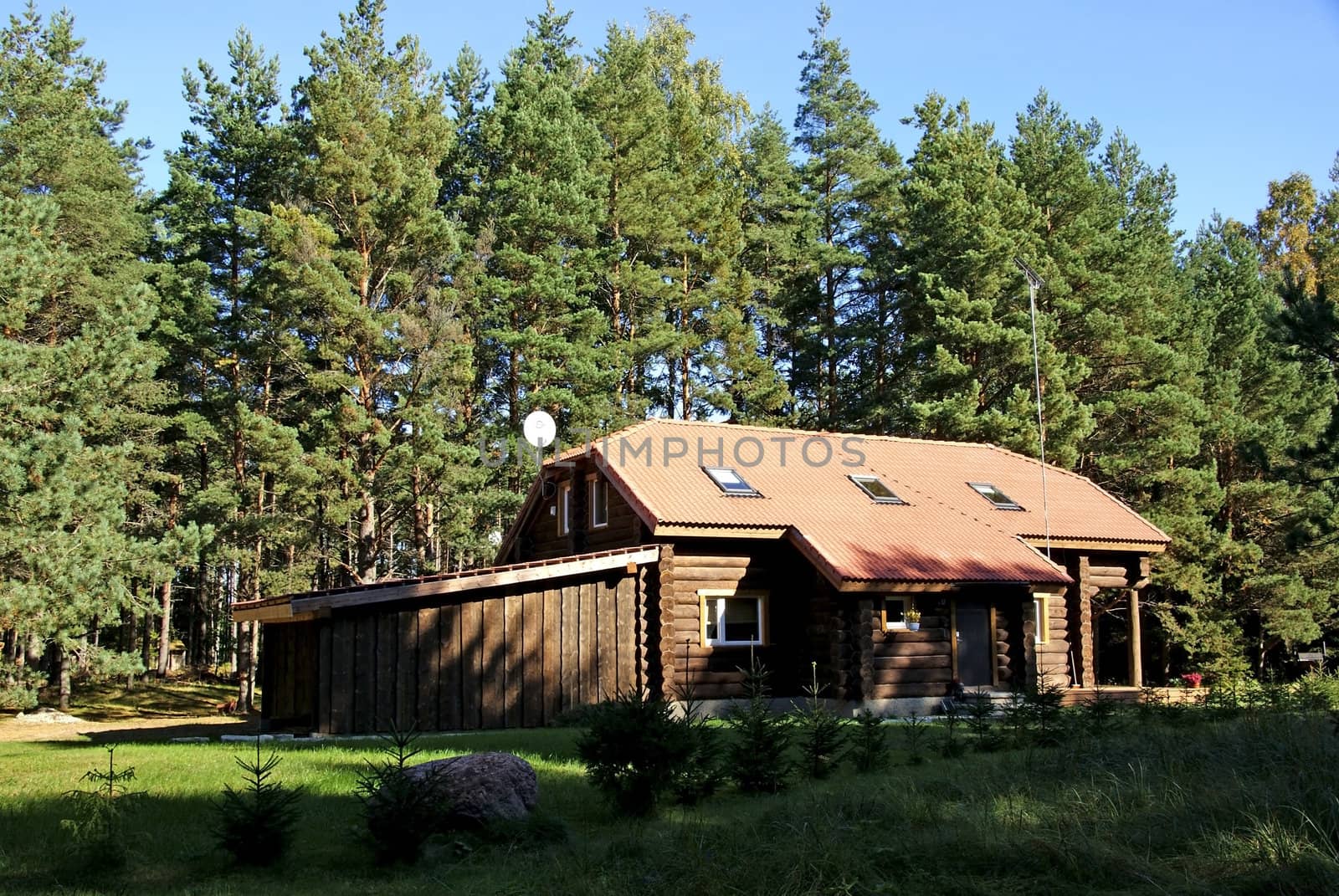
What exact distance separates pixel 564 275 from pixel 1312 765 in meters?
27.4

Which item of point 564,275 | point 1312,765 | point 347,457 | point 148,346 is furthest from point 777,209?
point 1312,765

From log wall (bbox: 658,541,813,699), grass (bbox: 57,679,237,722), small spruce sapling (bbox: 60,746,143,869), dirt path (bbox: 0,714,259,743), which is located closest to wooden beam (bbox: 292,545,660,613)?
log wall (bbox: 658,541,813,699)

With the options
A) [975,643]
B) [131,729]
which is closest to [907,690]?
[975,643]

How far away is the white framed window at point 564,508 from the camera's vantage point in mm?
24688

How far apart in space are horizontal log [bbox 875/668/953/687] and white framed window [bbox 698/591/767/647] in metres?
2.29

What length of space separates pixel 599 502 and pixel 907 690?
7370 mm

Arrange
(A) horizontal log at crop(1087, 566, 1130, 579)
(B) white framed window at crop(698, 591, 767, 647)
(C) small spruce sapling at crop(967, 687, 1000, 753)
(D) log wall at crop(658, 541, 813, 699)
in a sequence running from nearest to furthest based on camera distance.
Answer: (C) small spruce sapling at crop(967, 687, 1000, 753) → (D) log wall at crop(658, 541, 813, 699) → (B) white framed window at crop(698, 591, 767, 647) → (A) horizontal log at crop(1087, 566, 1130, 579)

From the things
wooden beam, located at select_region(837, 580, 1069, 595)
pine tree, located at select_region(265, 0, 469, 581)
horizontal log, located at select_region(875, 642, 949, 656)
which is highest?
pine tree, located at select_region(265, 0, 469, 581)

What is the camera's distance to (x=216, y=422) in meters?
35.7

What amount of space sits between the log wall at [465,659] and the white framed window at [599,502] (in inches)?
123

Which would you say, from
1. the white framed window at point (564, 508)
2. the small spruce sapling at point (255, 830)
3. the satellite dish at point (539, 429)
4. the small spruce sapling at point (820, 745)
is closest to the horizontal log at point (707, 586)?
the white framed window at point (564, 508)

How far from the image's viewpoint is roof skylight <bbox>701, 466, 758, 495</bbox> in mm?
22156

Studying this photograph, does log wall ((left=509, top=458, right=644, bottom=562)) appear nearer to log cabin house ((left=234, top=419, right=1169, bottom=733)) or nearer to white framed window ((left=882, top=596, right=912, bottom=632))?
log cabin house ((left=234, top=419, right=1169, bottom=733))

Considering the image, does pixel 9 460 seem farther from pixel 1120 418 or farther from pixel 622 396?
pixel 1120 418
